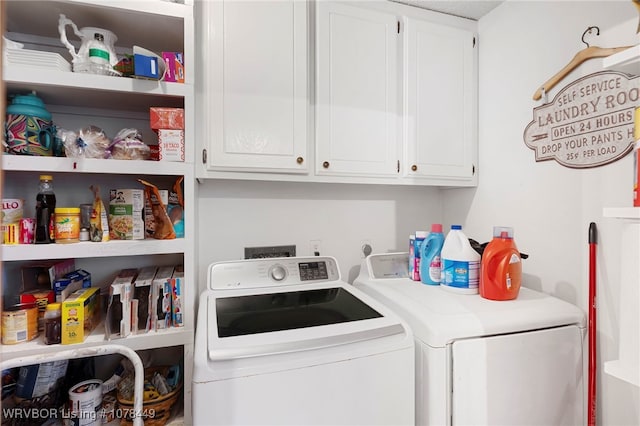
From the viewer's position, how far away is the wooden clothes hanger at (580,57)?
1.30 metres

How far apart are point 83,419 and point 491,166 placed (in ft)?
7.42

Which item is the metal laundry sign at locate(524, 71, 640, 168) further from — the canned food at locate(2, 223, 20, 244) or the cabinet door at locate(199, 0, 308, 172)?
the canned food at locate(2, 223, 20, 244)

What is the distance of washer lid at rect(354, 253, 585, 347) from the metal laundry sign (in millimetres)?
643

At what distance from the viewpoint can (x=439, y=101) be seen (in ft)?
6.02

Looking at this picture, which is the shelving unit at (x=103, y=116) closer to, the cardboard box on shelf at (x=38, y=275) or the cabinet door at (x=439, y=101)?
the cardboard box on shelf at (x=38, y=275)

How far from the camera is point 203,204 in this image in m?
1.76

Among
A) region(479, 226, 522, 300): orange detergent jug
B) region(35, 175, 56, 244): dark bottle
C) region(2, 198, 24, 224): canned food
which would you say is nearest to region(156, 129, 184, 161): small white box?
region(35, 175, 56, 244): dark bottle

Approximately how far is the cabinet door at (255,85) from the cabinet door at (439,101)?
0.62 m

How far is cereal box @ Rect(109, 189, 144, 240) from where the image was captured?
4.21 ft

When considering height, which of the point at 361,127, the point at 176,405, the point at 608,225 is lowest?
the point at 176,405

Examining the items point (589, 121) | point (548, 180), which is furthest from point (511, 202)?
point (589, 121)

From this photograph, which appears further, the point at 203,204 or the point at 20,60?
the point at 203,204

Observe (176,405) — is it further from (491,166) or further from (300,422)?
(491,166)

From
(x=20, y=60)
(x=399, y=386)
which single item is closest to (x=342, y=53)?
(x=20, y=60)
